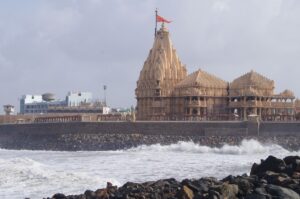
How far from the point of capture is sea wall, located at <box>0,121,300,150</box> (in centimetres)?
6275

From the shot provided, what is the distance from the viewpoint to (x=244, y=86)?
73000mm

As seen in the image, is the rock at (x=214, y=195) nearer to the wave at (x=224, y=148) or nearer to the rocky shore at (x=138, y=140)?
the wave at (x=224, y=148)

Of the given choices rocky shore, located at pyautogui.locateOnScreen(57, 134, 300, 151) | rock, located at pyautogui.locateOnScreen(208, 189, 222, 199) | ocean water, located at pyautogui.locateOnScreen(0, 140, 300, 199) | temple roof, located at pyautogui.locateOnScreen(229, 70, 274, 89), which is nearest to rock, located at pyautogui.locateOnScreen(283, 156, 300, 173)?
→ rock, located at pyautogui.locateOnScreen(208, 189, 222, 199)

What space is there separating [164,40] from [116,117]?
11034 millimetres

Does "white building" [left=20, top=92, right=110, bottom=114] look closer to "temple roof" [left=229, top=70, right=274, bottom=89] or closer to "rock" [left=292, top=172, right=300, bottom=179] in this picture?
"temple roof" [left=229, top=70, right=274, bottom=89]

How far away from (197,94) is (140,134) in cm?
875

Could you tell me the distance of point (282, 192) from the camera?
1741cm

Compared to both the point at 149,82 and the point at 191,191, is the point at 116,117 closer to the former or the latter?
the point at 149,82

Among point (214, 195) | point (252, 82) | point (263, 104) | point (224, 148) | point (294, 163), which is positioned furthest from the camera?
point (252, 82)

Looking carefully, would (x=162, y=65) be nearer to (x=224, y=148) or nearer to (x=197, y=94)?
Result: (x=197, y=94)

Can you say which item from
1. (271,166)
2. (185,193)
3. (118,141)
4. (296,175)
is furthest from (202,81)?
(185,193)

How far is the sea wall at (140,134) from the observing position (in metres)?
62.8

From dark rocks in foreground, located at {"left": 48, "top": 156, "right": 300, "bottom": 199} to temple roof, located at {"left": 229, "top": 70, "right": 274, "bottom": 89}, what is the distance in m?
49.9

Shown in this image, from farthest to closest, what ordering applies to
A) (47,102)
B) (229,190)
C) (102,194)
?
(47,102)
(102,194)
(229,190)
